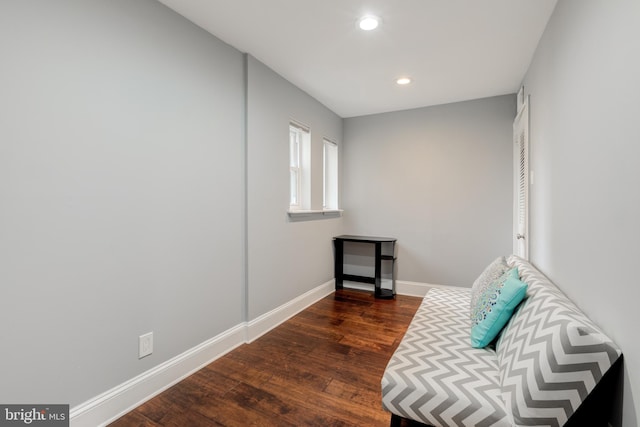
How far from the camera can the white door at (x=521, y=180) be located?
101 inches

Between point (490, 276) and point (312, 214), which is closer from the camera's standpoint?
point (490, 276)

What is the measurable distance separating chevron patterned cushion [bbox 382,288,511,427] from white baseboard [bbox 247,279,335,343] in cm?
141

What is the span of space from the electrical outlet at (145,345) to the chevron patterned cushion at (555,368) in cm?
190

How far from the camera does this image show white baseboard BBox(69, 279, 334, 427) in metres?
1.54

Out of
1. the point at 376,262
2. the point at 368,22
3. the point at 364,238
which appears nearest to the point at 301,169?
the point at 364,238

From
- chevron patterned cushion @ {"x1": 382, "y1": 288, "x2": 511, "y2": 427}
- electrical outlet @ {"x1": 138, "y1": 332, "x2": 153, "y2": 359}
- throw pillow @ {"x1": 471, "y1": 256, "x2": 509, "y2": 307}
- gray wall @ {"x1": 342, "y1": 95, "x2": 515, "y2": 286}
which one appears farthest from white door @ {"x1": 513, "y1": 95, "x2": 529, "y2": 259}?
electrical outlet @ {"x1": 138, "y1": 332, "x2": 153, "y2": 359}

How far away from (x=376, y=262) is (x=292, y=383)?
2169 mm

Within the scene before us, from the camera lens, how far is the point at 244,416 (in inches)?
64.4

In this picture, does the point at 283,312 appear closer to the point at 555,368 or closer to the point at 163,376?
the point at 163,376

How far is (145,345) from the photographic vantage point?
1.79 metres

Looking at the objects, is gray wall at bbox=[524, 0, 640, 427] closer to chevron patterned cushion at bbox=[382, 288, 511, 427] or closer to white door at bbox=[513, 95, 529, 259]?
chevron patterned cushion at bbox=[382, 288, 511, 427]

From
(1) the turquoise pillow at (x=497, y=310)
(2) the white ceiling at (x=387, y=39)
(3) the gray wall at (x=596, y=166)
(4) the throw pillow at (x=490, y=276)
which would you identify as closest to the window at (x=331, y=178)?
(2) the white ceiling at (x=387, y=39)

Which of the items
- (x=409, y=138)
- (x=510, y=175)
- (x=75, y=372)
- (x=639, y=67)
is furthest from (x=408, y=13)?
(x=75, y=372)

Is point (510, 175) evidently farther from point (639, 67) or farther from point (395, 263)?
point (639, 67)
